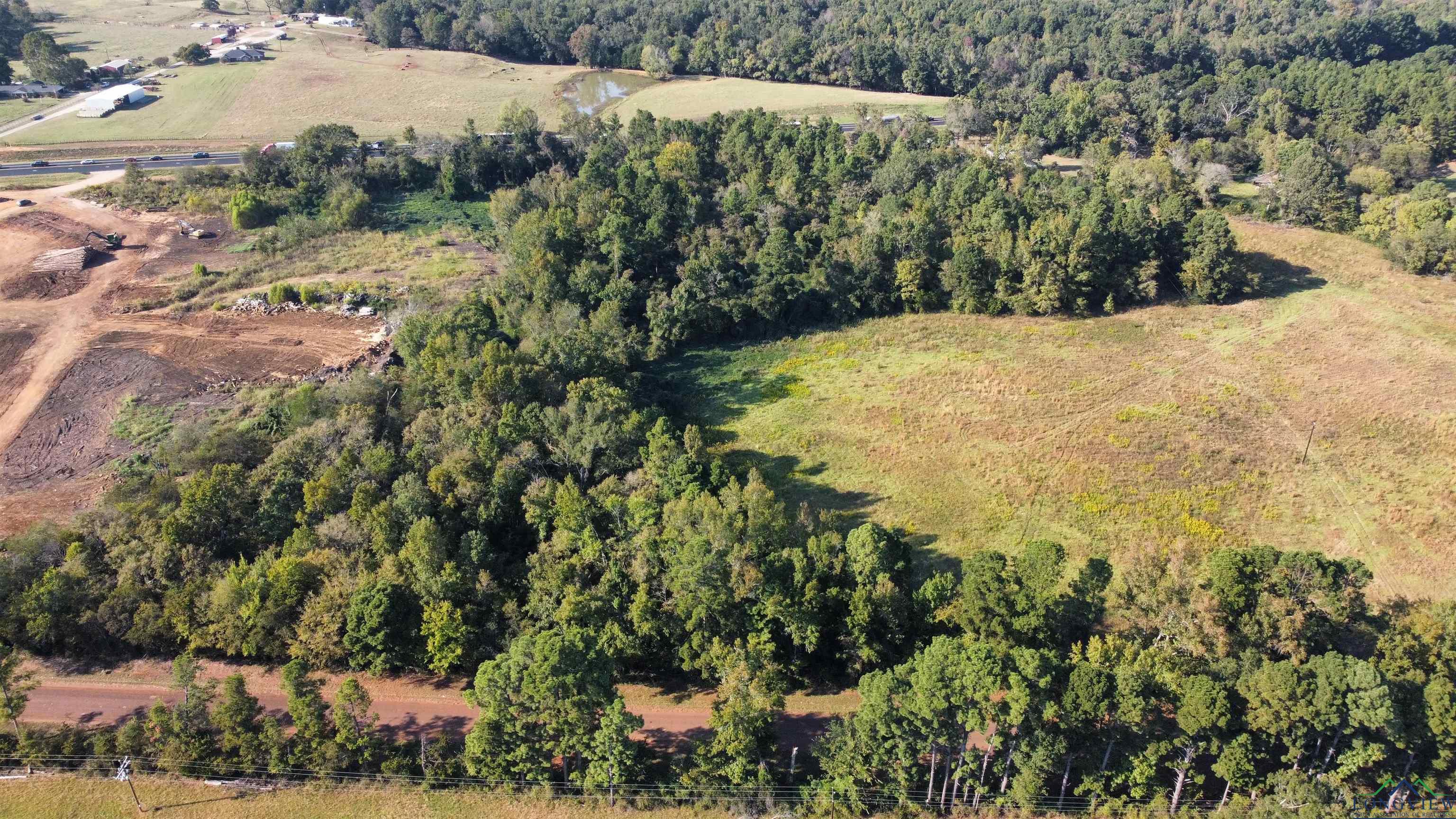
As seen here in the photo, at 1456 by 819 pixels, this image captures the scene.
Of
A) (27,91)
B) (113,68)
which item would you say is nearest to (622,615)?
(27,91)

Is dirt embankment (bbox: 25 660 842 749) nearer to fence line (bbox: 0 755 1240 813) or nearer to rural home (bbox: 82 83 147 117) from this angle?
fence line (bbox: 0 755 1240 813)

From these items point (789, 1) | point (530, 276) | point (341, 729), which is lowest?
point (341, 729)

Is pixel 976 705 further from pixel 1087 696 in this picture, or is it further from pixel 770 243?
pixel 770 243

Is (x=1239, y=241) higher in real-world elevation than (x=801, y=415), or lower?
higher

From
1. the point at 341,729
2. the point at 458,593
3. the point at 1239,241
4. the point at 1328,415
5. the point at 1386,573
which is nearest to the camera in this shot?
the point at 341,729

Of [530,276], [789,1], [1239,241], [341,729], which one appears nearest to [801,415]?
[530,276]

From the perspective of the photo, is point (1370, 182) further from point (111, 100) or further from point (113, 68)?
point (113, 68)
